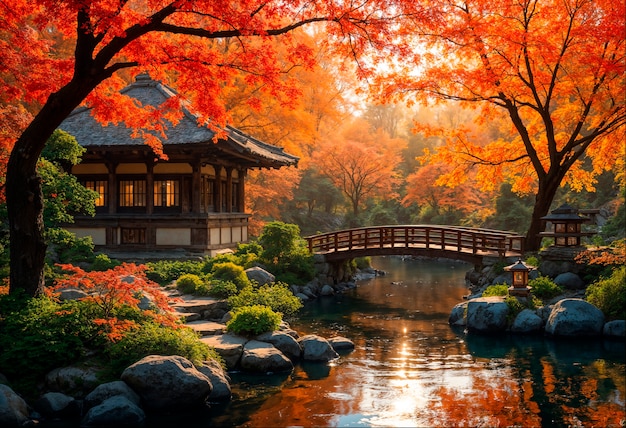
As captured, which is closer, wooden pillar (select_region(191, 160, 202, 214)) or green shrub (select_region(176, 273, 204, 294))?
green shrub (select_region(176, 273, 204, 294))

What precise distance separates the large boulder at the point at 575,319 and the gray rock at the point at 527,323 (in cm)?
30

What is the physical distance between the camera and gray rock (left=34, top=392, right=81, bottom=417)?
969cm

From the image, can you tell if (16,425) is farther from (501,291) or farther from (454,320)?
(501,291)

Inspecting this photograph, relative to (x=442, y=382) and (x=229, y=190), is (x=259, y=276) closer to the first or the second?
(x=229, y=190)

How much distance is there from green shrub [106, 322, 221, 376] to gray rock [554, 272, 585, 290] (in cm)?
1221

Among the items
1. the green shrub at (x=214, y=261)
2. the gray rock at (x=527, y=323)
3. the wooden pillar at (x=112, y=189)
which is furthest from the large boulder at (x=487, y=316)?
the wooden pillar at (x=112, y=189)

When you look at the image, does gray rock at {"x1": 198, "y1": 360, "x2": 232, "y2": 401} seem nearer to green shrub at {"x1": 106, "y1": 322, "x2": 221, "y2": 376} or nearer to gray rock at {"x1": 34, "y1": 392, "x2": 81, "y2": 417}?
green shrub at {"x1": 106, "y1": 322, "x2": 221, "y2": 376}

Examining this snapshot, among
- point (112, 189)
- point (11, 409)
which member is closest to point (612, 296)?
point (11, 409)

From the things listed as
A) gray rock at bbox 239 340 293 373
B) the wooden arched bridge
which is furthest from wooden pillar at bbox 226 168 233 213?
gray rock at bbox 239 340 293 373

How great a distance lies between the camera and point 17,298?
37.4ft

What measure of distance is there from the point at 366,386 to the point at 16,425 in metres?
6.12

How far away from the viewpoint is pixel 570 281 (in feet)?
61.7

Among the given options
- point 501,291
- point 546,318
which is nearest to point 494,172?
point 501,291

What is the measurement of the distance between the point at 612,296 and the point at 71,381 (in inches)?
541
